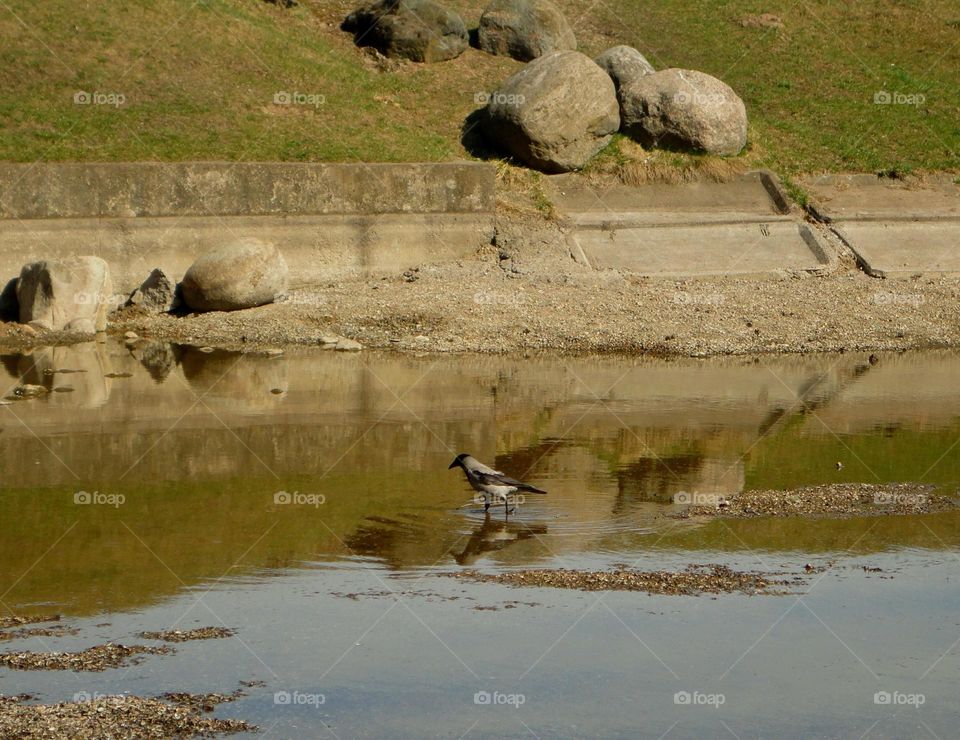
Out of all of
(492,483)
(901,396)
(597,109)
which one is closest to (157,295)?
(597,109)

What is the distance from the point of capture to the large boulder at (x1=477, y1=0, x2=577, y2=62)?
95.7ft

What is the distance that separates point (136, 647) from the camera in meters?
9.13

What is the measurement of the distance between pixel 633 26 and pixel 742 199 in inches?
308

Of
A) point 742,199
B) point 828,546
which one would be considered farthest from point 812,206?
point 828,546

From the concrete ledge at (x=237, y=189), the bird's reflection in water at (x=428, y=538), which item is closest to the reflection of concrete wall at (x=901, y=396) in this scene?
the bird's reflection in water at (x=428, y=538)

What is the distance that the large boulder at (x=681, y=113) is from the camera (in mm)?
25984

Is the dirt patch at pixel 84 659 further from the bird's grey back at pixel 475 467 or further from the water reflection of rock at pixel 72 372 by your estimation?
the water reflection of rock at pixel 72 372

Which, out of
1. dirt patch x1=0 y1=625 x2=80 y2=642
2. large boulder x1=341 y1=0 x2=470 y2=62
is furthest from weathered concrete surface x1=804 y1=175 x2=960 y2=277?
dirt patch x1=0 y1=625 x2=80 y2=642

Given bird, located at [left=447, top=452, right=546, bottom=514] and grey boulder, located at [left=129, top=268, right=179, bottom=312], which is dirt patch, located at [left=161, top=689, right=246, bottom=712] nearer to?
bird, located at [left=447, top=452, right=546, bottom=514]

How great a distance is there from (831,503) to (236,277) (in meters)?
10.5

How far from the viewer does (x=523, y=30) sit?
2916 centimetres

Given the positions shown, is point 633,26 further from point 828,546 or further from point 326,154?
point 828,546

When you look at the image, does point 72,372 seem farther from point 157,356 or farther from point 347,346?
point 347,346

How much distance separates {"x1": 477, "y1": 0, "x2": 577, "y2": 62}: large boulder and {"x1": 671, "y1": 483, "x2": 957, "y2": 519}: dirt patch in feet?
58.4
